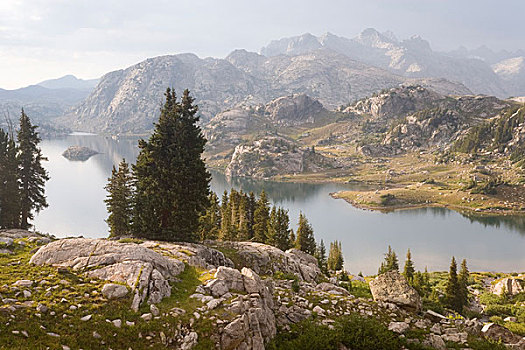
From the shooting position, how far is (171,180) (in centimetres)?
3669

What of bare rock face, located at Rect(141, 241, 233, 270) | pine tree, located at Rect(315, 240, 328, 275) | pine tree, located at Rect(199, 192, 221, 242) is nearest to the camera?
bare rock face, located at Rect(141, 241, 233, 270)

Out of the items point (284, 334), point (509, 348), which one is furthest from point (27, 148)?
point (509, 348)

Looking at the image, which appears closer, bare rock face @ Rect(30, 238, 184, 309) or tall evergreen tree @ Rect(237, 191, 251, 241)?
bare rock face @ Rect(30, 238, 184, 309)

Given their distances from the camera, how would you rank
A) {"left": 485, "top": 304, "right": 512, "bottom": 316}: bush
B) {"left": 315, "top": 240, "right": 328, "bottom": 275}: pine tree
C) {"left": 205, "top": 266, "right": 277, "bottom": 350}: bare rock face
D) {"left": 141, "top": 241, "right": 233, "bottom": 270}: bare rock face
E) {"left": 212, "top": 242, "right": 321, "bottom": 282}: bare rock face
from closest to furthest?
1. {"left": 205, "top": 266, "right": 277, "bottom": 350}: bare rock face
2. {"left": 141, "top": 241, "right": 233, "bottom": 270}: bare rock face
3. {"left": 212, "top": 242, "right": 321, "bottom": 282}: bare rock face
4. {"left": 485, "top": 304, "right": 512, "bottom": 316}: bush
5. {"left": 315, "top": 240, "right": 328, "bottom": 275}: pine tree

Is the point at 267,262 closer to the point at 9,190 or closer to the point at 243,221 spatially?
the point at 243,221

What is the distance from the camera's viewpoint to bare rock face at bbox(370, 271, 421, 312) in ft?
77.3

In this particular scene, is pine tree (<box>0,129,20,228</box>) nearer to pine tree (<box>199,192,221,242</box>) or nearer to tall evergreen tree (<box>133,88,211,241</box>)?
tall evergreen tree (<box>133,88,211,241</box>)

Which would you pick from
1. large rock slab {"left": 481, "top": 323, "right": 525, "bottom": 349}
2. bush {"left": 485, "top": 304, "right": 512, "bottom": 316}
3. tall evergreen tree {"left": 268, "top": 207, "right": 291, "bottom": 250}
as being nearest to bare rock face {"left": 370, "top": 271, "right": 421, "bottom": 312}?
large rock slab {"left": 481, "top": 323, "right": 525, "bottom": 349}

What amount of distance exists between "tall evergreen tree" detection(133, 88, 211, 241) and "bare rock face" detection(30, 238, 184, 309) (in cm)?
1303

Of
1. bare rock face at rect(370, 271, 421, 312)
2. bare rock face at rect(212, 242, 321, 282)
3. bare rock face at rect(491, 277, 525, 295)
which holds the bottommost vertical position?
bare rock face at rect(491, 277, 525, 295)

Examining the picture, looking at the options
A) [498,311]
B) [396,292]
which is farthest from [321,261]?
[396,292]

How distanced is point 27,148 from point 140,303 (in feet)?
162

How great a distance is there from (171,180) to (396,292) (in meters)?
26.9

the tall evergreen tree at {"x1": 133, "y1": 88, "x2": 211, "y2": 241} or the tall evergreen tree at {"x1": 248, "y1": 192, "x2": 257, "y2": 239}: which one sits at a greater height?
the tall evergreen tree at {"x1": 133, "y1": 88, "x2": 211, "y2": 241}
